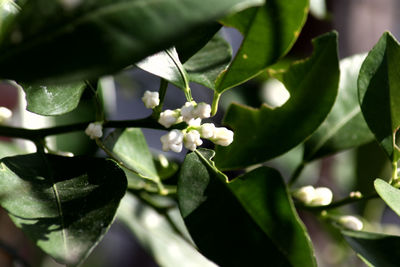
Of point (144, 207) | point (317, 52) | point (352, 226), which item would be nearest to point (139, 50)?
point (317, 52)

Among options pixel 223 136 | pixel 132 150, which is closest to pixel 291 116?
pixel 223 136

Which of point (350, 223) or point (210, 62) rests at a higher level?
point (210, 62)

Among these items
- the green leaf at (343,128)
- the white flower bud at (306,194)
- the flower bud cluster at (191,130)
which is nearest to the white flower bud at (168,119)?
the flower bud cluster at (191,130)

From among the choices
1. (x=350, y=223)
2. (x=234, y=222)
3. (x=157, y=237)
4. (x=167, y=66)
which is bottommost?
(x=157, y=237)

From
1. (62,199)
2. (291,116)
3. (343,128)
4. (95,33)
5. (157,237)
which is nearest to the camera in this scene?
Result: (95,33)

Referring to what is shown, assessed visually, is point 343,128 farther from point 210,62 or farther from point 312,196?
point 210,62

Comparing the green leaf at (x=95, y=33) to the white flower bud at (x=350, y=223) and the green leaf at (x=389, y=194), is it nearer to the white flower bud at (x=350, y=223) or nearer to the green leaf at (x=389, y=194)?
the green leaf at (x=389, y=194)

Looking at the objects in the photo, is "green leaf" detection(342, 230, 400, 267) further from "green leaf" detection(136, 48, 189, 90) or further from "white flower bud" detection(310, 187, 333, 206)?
"green leaf" detection(136, 48, 189, 90)

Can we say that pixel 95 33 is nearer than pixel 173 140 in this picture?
Yes
